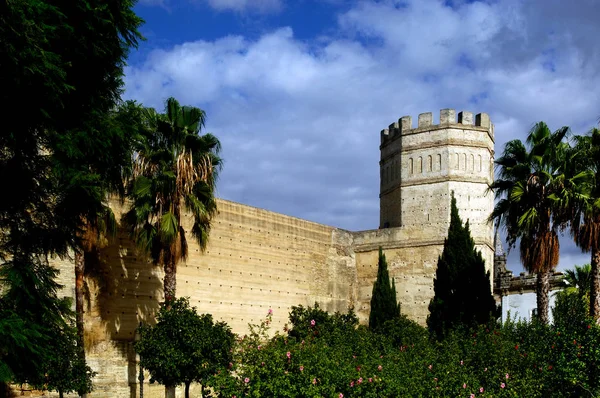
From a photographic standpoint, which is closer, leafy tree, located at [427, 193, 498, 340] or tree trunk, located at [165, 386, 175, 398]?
tree trunk, located at [165, 386, 175, 398]

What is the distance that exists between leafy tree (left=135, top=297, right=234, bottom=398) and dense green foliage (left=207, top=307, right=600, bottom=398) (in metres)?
2.42

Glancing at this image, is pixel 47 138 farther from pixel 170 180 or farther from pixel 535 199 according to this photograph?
pixel 535 199

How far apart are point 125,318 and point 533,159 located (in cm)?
1079

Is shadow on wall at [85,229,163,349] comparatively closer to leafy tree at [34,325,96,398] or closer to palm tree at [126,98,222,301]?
palm tree at [126,98,222,301]

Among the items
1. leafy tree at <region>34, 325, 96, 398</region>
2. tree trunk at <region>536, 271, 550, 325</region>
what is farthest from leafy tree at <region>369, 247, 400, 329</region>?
leafy tree at <region>34, 325, 96, 398</region>

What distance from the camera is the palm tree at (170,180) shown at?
18.5 m

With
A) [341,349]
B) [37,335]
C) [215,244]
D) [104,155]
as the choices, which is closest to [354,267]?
[215,244]

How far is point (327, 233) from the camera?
98.6 feet

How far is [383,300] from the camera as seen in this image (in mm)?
28578

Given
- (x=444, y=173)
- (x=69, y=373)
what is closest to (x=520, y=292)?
(x=444, y=173)

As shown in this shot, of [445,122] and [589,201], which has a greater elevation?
[445,122]

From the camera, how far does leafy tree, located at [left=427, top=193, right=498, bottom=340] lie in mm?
24156

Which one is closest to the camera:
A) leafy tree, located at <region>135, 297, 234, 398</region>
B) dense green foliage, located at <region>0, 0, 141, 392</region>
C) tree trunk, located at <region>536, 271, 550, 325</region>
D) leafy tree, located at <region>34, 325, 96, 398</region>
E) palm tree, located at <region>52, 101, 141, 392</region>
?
dense green foliage, located at <region>0, 0, 141, 392</region>

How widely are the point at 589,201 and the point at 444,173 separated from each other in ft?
39.7
